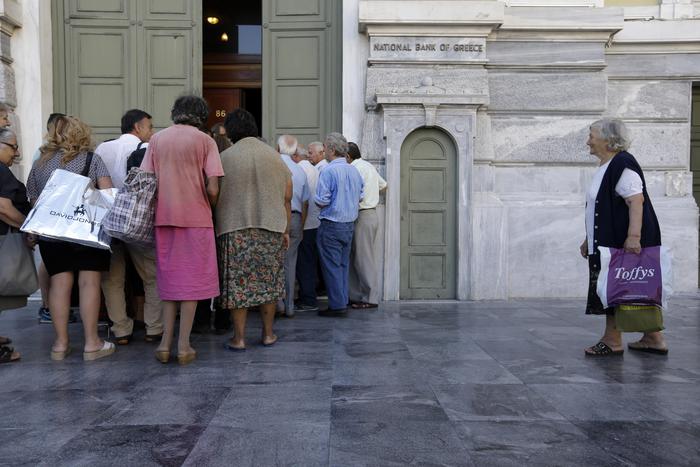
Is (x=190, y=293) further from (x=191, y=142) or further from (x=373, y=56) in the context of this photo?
(x=373, y=56)

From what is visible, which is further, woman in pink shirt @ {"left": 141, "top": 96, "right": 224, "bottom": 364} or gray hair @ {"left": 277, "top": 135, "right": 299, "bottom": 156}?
gray hair @ {"left": 277, "top": 135, "right": 299, "bottom": 156}

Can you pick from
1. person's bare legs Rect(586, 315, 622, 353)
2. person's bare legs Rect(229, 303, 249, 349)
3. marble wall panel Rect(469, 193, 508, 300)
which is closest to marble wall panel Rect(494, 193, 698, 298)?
marble wall panel Rect(469, 193, 508, 300)

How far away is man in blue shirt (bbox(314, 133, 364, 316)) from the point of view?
6.92 metres

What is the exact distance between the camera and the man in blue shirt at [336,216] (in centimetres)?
692

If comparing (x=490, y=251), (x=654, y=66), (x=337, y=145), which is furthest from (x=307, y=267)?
(x=654, y=66)

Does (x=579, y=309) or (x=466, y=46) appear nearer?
(x=579, y=309)

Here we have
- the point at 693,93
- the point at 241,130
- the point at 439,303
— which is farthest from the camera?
the point at 693,93

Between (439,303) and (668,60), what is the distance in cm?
458

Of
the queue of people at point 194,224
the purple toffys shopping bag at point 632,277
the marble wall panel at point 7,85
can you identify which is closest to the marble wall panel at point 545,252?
the queue of people at point 194,224

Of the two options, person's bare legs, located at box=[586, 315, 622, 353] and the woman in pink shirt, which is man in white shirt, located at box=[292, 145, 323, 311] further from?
person's bare legs, located at box=[586, 315, 622, 353]

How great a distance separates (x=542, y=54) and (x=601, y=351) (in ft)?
15.3

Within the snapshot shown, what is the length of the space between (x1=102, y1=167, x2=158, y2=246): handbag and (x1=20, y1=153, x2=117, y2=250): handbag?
4.2 inches

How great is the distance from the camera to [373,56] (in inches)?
319

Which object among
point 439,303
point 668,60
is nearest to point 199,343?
point 439,303
